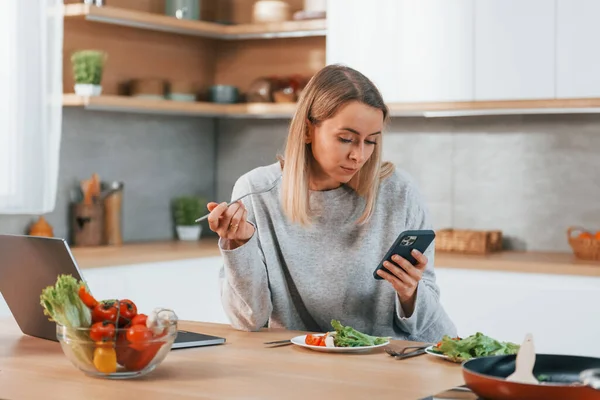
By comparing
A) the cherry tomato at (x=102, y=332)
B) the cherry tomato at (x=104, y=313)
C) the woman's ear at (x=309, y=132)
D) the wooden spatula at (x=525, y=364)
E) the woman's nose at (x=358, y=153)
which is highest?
the woman's ear at (x=309, y=132)

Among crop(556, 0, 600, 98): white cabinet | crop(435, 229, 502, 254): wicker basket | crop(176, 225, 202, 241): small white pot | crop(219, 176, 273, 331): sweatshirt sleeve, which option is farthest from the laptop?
crop(176, 225, 202, 241): small white pot

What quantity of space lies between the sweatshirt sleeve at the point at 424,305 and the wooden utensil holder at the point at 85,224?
7.04 feet

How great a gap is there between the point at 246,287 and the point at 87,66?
2060 millimetres

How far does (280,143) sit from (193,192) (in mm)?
547

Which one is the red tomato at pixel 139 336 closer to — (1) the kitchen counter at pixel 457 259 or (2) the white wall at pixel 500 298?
(2) the white wall at pixel 500 298

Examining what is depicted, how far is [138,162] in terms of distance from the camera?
5.00 metres

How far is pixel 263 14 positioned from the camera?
4.94m

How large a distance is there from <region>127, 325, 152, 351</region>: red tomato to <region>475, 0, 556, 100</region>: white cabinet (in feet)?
9.09

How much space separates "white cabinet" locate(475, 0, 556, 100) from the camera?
4.20 meters

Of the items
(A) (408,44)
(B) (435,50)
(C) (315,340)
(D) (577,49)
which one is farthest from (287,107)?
(C) (315,340)

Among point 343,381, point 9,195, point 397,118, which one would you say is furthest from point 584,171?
point 343,381

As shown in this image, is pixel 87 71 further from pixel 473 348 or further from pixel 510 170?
pixel 473 348

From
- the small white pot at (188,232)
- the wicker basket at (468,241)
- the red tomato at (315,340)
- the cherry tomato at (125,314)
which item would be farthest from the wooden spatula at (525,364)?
the small white pot at (188,232)

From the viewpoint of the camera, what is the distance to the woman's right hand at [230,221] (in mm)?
2396
